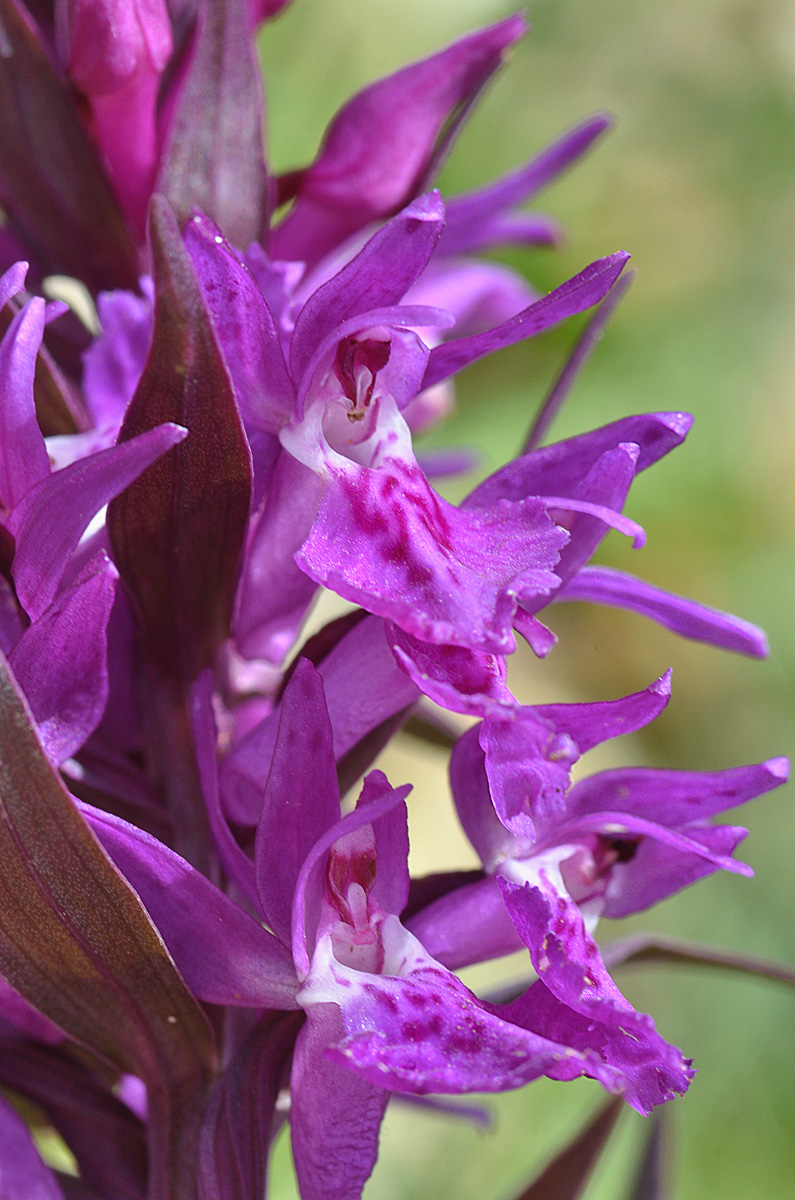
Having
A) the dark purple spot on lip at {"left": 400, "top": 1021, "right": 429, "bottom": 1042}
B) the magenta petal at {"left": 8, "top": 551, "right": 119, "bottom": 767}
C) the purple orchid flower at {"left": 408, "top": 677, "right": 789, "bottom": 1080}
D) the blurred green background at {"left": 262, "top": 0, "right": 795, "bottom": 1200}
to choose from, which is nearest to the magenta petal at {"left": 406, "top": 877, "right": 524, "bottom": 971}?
the purple orchid flower at {"left": 408, "top": 677, "right": 789, "bottom": 1080}

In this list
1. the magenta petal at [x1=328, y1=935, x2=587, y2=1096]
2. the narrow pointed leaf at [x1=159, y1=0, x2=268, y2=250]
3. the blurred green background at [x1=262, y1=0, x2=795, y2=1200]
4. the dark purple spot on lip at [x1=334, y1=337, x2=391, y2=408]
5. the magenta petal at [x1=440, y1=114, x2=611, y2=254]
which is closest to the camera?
the magenta petal at [x1=328, y1=935, x2=587, y2=1096]

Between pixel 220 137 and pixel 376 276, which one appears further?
Answer: pixel 220 137

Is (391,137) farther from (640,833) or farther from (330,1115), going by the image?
(330,1115)

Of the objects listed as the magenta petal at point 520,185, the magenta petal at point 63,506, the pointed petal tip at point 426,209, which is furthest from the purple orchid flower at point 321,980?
the magenta petal at point 520,185

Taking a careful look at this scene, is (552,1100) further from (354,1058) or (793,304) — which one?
(793,304)

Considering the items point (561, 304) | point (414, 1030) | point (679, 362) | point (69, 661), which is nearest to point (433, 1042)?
point (414, 1030)

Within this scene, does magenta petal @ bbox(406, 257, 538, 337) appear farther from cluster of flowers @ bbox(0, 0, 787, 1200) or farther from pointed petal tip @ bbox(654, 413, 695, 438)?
pointed petal tip @ bbox(654, 413, 695, 438)

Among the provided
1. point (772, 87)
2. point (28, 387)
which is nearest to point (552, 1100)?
point (28, 387)

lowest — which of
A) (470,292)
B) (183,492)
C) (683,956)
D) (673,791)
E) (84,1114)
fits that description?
(683,956)

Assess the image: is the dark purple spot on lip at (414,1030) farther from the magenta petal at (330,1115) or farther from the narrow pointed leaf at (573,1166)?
the narrow pointed leaf at (573,1166)
